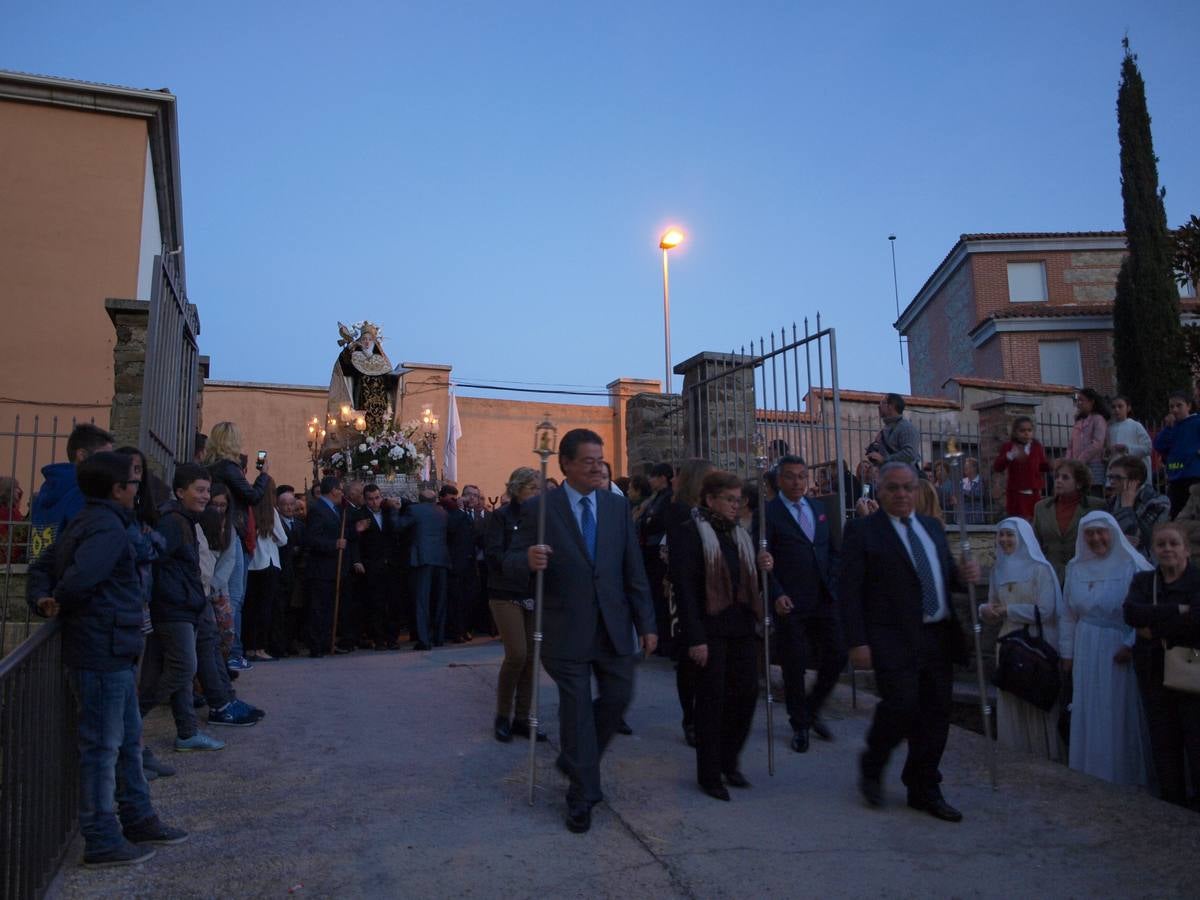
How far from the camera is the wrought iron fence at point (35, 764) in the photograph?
10.3ft

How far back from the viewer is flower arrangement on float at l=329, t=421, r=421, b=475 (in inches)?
575

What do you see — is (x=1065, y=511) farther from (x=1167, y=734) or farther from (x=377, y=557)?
(x=377, y=557)

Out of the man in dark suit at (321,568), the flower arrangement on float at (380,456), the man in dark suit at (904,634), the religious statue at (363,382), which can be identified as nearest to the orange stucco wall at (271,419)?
the religious statue at (363,382)

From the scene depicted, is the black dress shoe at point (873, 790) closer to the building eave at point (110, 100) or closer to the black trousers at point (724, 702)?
the black trousers at point (724, 702)

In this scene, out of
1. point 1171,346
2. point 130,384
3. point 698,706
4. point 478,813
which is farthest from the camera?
point 1171,346

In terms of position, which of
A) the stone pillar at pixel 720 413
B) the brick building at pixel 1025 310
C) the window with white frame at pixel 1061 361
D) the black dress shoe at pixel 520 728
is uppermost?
the brick building at pixel 1025 310

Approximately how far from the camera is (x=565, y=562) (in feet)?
15.4

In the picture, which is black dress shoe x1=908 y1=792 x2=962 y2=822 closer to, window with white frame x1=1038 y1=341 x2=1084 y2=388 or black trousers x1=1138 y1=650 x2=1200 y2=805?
black trousers x1=1138 y1=650 x2=1200 y2=805

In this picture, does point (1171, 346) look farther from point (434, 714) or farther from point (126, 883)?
point (126, 883)

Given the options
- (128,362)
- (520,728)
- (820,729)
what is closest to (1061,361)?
(820,729)

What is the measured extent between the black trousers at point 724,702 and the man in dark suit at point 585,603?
1.26 ft

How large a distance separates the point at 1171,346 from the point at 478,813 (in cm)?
2275

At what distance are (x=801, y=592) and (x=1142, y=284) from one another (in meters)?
20.9

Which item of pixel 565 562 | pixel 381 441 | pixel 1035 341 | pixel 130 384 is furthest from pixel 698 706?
pixel 1035 341
